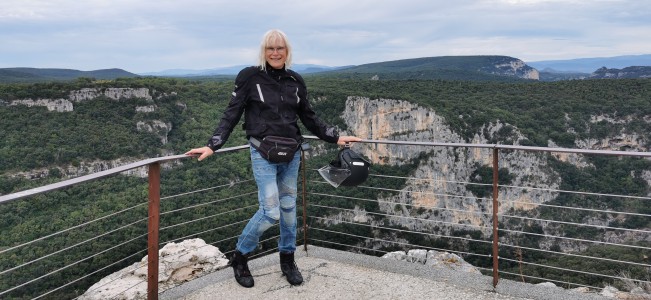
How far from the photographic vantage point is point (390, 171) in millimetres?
45688

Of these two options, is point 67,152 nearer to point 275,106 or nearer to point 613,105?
point 275,106

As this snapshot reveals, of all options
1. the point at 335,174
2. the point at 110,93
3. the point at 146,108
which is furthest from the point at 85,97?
the point at 335,174

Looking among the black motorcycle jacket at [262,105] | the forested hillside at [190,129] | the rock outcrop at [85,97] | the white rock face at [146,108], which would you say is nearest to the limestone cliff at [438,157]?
the forested hillside at [190,129]

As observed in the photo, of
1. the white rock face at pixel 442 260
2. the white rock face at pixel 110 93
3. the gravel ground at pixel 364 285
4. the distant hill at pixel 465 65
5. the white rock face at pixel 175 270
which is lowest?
the white rock face at pixel 442 260

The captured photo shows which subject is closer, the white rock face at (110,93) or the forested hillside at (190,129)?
the forested hillside at (190,129)

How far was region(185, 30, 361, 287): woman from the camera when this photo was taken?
2.87 meters

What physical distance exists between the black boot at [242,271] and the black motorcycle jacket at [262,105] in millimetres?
903

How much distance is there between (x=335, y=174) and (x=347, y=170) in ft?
0.32

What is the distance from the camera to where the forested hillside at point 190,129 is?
72.2ft

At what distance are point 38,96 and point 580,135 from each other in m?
55.6

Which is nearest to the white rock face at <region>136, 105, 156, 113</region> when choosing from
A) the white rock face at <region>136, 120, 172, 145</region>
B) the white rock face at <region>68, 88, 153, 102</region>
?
the white rock face at <region>68, 88, 153, 102</region>

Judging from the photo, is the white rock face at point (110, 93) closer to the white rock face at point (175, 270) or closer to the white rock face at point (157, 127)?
the white rock face at point (157, 127)

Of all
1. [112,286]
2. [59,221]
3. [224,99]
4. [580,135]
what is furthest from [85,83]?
[580,135]

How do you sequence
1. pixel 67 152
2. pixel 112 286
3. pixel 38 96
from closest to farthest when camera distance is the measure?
1. pixel 112 286
2. pixel 67 152
3. pixel 38 96
